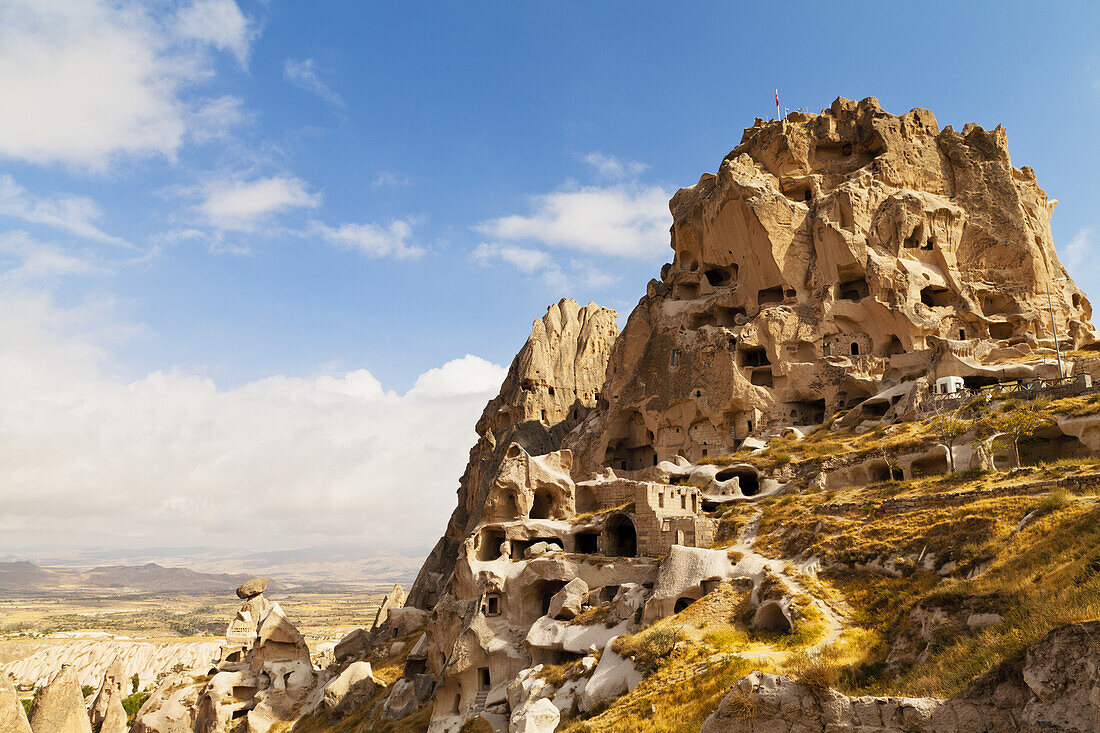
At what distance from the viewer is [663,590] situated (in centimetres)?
2733

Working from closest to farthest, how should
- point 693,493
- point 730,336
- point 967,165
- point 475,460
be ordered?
point 693,493
point 730,336
point 967,165
point 475,460

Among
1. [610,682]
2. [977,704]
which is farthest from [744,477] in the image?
[977,704]

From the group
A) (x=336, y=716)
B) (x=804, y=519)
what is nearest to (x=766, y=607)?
(x=804, y=519)

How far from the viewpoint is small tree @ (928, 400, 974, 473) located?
1373 inches

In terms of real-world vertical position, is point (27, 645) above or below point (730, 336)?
below

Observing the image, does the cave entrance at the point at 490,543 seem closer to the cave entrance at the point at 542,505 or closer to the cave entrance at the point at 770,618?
the cave entrance at the point at 542,505

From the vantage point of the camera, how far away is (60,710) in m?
18.3

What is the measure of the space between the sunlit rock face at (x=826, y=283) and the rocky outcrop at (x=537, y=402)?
34.9ft

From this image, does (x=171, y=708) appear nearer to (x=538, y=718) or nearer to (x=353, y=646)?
(x=353, y=646)

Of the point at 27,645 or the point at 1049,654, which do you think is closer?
the point at 1049,654

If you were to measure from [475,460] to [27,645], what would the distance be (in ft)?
222

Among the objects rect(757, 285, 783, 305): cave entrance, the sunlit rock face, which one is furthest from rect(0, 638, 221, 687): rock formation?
rect(757, 285, 783, 305): cave entrance

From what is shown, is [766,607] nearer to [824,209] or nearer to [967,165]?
[824,209]

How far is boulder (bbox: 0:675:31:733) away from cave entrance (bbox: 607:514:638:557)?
84.7 feet
